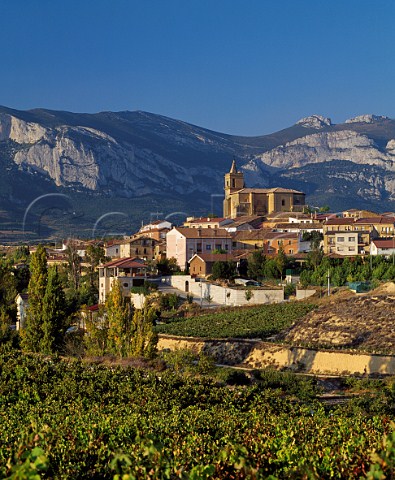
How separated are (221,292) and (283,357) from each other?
19.8 metres

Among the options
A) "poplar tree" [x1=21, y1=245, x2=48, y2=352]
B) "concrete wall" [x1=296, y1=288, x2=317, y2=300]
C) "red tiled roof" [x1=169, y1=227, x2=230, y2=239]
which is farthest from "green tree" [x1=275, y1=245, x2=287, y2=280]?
"poplar tree" [x1=21, y1=245, x2=48, y2=352]

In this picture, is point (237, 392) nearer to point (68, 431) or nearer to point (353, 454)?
point (68, 431)

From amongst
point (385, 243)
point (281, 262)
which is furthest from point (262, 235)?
point (281, 262)

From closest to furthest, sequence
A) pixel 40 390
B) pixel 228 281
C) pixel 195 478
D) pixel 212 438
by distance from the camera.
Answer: pixel 195 478
pixel 212 438
pixel 40 390
pixel 228 281

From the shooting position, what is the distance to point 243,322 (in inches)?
2108

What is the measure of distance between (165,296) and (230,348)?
53.3 feet

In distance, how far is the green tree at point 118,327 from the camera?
42000mm

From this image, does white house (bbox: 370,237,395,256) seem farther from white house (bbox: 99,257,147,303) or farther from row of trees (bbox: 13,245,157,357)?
row of trees (bbox: 13,245,157,357)

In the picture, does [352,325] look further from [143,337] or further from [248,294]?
[143,337]

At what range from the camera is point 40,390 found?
27.5m

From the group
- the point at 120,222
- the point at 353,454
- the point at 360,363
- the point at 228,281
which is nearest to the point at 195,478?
the point at 353,454

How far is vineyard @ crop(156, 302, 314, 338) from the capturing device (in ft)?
163

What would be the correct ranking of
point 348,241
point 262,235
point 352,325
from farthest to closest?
point 262,235 → point 348,241 → point 352,325

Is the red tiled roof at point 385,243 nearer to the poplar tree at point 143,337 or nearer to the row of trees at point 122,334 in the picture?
the row of trees at point 122,334
